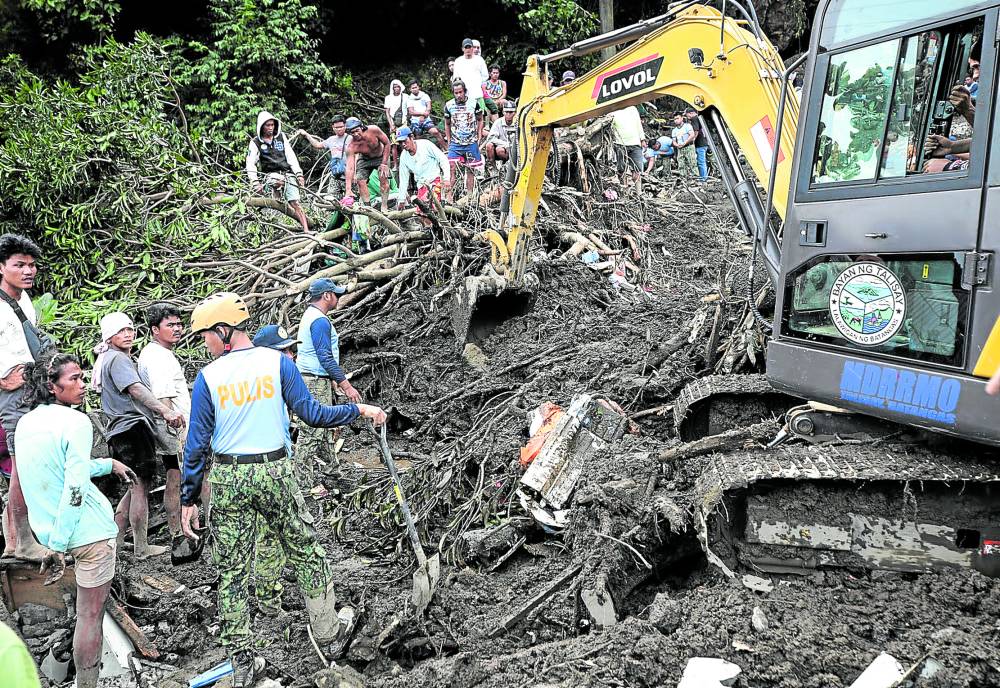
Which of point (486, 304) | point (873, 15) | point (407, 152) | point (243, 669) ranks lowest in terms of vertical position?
point (243, 669)

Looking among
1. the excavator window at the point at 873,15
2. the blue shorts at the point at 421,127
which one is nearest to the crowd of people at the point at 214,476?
the excavator window at the point at 873,15

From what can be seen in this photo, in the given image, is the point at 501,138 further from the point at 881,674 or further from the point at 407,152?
the point at 881,674

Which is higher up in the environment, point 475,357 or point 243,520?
point 475,357

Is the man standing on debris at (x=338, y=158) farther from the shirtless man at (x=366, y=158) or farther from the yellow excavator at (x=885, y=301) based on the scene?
the yellow excavator at (x=885, y=301)

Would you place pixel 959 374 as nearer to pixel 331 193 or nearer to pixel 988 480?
pixel 988 480

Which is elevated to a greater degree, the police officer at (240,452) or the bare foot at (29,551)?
the police officer at (240,452)

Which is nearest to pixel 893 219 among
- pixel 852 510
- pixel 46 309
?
pixel 852 510

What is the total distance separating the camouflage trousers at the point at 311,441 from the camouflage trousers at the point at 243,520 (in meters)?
2.21

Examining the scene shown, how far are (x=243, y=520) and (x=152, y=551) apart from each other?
2.05 m

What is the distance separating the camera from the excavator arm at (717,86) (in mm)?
5059

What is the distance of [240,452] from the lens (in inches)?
170

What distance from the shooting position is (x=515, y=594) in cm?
486

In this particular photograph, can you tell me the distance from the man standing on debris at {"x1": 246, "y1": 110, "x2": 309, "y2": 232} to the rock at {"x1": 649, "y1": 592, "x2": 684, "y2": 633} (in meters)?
7.42

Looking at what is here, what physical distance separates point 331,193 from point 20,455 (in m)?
7.83
